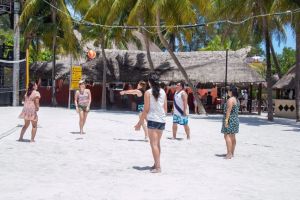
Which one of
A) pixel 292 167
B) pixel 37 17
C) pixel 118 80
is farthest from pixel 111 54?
pixel 292 167

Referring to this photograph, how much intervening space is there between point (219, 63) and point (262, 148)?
20143mm

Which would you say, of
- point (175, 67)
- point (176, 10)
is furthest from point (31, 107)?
point (175, 67)

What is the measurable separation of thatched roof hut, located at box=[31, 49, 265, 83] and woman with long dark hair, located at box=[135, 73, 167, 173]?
2232cm

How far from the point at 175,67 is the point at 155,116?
2471 cm

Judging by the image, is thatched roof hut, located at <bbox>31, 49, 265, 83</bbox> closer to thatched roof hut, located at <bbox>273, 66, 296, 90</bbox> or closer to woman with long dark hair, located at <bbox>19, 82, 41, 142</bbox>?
thatched roof hut, located at <bbox>273, 66, 296, 90</bbox>

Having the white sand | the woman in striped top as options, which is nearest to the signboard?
the white sand

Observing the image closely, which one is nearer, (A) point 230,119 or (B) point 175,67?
(A) point 230,119

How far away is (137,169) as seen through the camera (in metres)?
8.61

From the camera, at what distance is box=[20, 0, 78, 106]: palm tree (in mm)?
30094

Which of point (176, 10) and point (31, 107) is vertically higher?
point (176, 10)

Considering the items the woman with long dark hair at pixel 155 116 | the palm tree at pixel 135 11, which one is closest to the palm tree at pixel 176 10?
the palm tree at pixel 135 11

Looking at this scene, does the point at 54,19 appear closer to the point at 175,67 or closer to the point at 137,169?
the point at 175,67

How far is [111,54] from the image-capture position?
3509 cm

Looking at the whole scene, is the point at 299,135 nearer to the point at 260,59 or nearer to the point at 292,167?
the point at 292,167
